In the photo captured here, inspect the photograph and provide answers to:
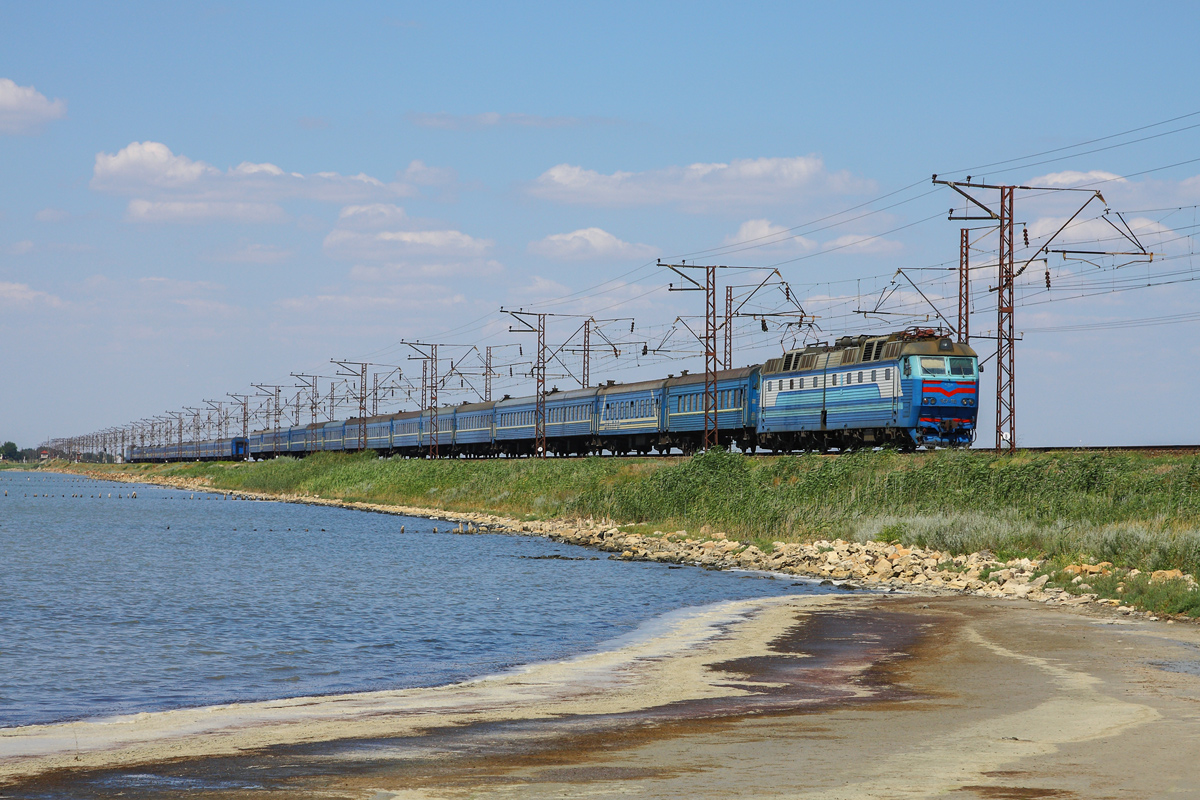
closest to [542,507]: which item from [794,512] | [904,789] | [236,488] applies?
[794,512]

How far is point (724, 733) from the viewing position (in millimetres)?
11961

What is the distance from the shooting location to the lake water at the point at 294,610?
17641mm

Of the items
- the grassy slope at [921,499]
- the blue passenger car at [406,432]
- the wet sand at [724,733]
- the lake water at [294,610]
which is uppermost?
the blue passenger car at [406,432]

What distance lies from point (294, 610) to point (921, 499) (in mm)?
19321

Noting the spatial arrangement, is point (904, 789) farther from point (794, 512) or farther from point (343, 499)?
point (343, 499)

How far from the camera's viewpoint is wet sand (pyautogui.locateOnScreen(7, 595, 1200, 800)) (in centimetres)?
965

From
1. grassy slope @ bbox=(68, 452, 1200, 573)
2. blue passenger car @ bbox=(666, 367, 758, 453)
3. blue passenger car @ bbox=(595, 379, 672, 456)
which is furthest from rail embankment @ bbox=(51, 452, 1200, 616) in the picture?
blue passenger car @ bbox=(595, 379, 672, 456)

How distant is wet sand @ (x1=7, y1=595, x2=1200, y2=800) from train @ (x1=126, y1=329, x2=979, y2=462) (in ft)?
86.6

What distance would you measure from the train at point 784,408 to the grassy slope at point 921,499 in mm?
4543

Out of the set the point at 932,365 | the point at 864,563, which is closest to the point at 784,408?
the point at 932,365

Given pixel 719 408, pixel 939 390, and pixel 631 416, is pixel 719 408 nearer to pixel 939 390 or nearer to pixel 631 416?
pixel 631 416

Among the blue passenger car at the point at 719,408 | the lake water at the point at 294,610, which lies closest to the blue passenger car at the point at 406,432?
the blue passenger car at the point at 719,408

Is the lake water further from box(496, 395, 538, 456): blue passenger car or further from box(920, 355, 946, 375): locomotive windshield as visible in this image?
box(496, 395, 538, 456): blue passenger car

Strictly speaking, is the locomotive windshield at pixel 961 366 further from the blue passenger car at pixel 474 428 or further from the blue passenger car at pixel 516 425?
the blue passenger car at pixel 474 428
